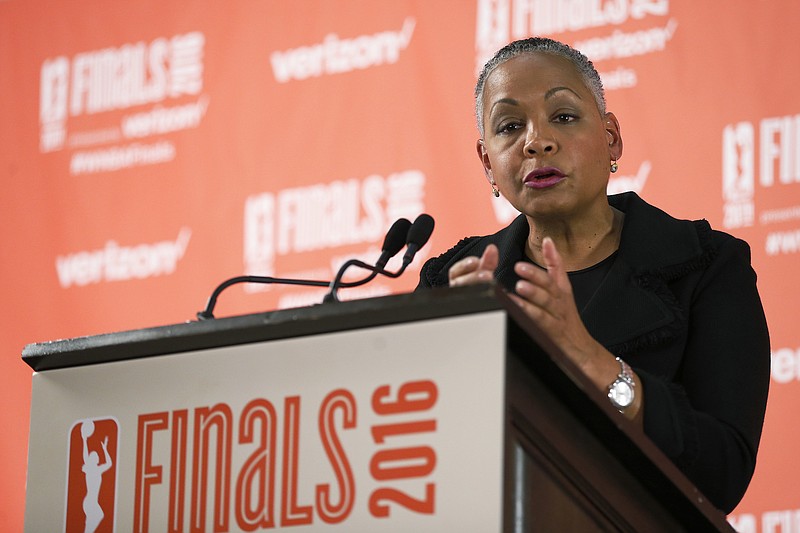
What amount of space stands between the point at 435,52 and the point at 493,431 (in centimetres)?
238

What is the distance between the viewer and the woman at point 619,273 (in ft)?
4.97

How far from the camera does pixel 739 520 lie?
273 cm

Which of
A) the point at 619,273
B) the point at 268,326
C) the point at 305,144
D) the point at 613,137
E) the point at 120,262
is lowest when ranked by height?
the point at 268,326

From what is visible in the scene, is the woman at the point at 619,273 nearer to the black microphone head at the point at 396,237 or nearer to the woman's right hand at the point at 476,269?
the woman's right hand at the point at 476,269

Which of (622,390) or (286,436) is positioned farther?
(622,390)

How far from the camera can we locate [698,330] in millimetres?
1831

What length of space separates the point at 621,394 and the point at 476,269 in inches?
9.0

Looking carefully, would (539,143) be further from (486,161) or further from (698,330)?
(698,330)

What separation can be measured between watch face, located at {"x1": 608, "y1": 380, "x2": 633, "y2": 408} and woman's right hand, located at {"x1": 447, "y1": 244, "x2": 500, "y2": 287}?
0.68 ft

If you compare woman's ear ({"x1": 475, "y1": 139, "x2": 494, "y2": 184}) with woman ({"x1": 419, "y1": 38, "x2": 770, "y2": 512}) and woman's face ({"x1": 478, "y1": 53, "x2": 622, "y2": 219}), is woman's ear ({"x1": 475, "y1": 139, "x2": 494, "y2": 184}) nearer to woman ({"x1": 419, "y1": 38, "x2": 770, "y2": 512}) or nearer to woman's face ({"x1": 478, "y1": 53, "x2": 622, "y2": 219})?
woman ({"x1": 419, "y1": 38, "x2": 770, "y2": 512})

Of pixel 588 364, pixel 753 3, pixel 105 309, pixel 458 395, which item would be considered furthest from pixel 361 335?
pixel 105 309

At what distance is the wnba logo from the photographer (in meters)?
1.33

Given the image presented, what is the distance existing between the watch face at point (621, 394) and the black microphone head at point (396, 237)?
15.1 inches

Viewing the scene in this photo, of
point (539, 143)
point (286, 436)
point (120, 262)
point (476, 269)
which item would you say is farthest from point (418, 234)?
point (120, 262)
